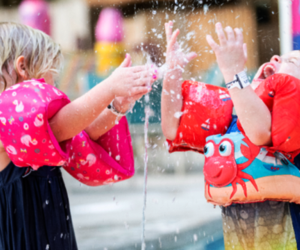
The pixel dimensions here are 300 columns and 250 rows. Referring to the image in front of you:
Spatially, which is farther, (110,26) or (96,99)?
(110,26)

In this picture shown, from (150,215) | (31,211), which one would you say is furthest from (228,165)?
(150,215)

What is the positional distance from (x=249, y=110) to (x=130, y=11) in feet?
9.07

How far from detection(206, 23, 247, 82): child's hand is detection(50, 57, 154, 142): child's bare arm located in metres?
0.25

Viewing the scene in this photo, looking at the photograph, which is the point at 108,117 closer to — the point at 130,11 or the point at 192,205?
the point at 192,205

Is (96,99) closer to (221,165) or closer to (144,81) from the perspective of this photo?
(144,81)

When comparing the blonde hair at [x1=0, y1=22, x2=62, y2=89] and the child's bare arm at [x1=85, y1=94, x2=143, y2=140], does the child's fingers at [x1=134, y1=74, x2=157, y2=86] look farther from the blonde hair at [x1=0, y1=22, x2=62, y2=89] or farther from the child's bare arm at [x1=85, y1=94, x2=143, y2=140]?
the blonde hair at [x1=0, y1=22, x2=62, y2=89]

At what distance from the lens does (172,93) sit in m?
1.17

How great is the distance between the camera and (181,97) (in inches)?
46.6

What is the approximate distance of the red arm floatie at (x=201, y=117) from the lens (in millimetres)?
1146

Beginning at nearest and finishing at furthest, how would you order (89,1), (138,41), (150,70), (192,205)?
1. (150,70)
2. (192,205)
3. (138,41)
4. (89,1)

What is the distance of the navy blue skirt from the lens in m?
1.19

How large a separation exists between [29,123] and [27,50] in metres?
0.32

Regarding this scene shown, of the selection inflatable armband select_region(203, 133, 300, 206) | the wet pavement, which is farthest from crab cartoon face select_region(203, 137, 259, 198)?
the wet pavement

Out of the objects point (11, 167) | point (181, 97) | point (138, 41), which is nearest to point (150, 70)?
point (181, 97)
